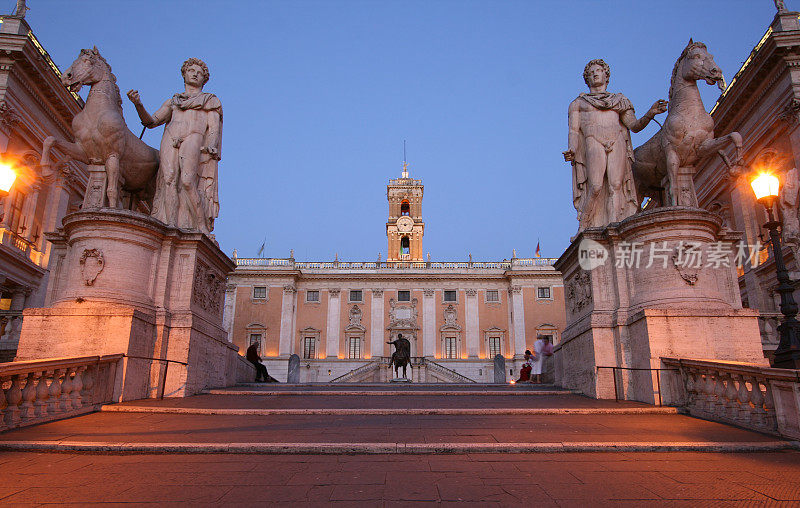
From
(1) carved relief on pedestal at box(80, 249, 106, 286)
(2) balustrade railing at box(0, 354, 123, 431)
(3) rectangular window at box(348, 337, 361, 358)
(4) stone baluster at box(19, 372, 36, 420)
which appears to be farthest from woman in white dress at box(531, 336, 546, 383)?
(3) rectangular window at box(348, 337, 361, 358)

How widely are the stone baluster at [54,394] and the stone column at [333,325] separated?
1601 inches

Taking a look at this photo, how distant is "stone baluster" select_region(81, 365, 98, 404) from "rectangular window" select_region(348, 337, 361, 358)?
1582 inches

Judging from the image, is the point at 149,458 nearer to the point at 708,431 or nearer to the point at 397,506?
the point at 397,506

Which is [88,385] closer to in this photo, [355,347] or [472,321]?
[355,347]

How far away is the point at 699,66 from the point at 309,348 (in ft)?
136

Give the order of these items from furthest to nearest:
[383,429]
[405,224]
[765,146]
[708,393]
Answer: [405,224]
[765,146]
[708,393]
[383,429]

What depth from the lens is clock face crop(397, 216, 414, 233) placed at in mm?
56531

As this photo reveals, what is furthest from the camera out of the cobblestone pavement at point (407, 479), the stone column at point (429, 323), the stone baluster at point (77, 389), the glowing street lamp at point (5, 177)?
the stone column at point (429, 323)

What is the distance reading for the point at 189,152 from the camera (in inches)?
389

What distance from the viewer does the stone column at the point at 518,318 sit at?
1785 inches

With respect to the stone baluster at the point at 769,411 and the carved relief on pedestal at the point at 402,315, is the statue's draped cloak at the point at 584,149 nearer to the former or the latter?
the stone baluster at the point at 769,411

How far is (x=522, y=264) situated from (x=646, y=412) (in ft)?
136

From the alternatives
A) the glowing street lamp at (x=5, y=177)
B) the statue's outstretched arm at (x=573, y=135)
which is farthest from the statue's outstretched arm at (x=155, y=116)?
the statue's outstretched arm at (x=573, y=135)

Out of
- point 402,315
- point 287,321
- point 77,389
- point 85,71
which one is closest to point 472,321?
point 402,315
